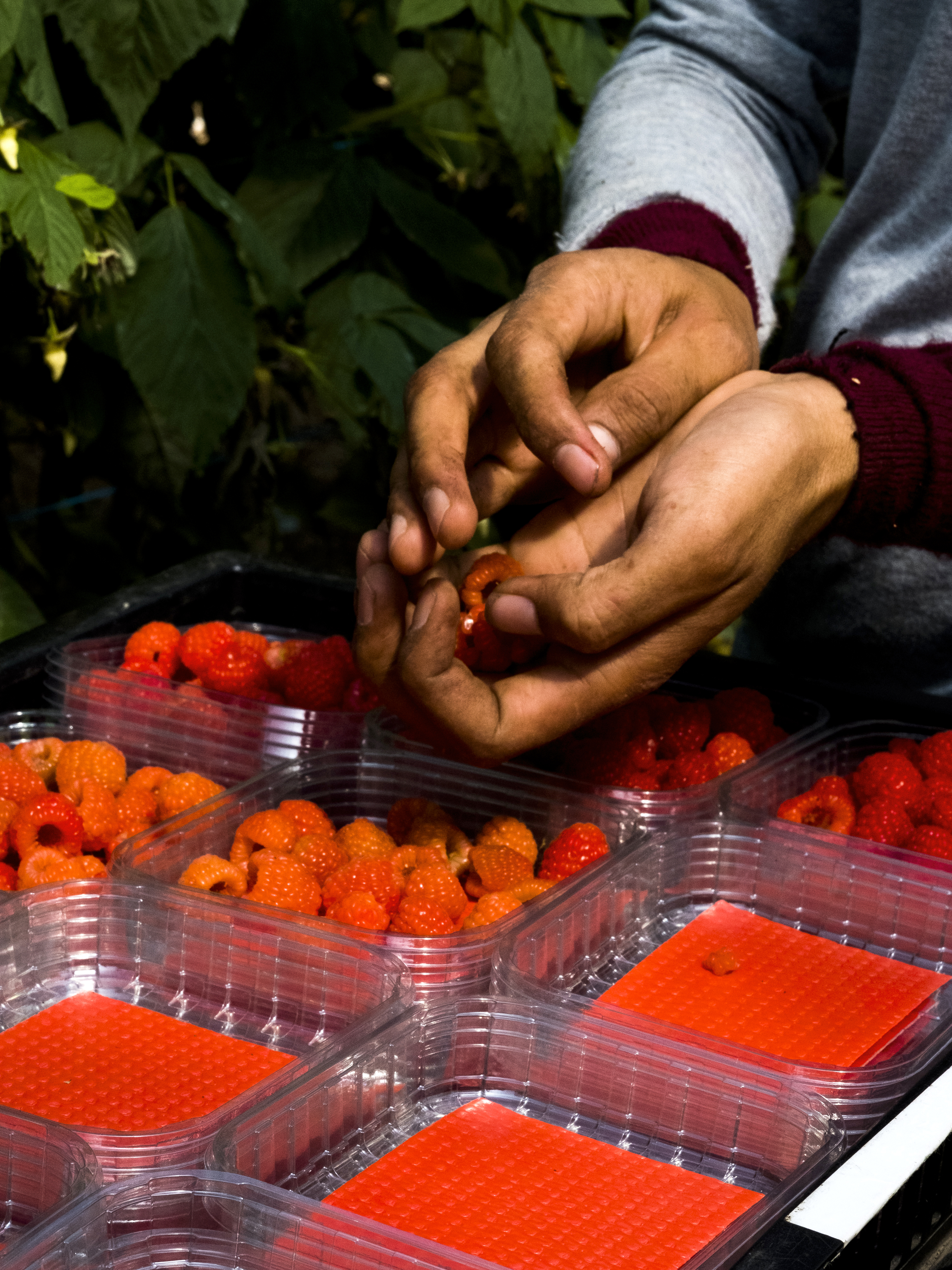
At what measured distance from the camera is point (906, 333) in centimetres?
138

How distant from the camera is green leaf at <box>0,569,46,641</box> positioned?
1.57 m

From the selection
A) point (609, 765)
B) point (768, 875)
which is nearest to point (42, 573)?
point (609, 765)

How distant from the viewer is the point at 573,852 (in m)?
1.09

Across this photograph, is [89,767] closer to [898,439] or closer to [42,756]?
[42,756]

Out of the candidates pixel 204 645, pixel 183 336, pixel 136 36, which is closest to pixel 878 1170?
pixel 204 645

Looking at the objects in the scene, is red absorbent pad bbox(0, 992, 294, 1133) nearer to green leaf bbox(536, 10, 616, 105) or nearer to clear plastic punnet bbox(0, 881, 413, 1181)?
clear plastic punnet bbox(0, 881, 413, 1181)

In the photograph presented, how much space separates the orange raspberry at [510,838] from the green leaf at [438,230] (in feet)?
3.96

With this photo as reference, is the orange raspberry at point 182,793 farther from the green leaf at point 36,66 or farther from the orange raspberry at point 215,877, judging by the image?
the green leaf at point 36,66

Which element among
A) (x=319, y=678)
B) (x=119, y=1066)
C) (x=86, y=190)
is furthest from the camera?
(x=86, y=190)

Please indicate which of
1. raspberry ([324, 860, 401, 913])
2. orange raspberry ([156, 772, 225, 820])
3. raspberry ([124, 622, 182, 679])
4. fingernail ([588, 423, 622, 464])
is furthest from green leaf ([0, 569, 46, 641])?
fingernail ([588, 423, 622, 464])

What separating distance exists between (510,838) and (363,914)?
172mm

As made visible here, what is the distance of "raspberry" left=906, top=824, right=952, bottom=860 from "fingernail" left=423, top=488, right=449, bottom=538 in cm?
46

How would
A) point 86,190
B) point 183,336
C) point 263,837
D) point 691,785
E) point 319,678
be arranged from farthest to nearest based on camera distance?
point 183,336, point 86,190, point 319,678, point 691,785, point 263,837

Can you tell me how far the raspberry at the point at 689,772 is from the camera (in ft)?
3.93
